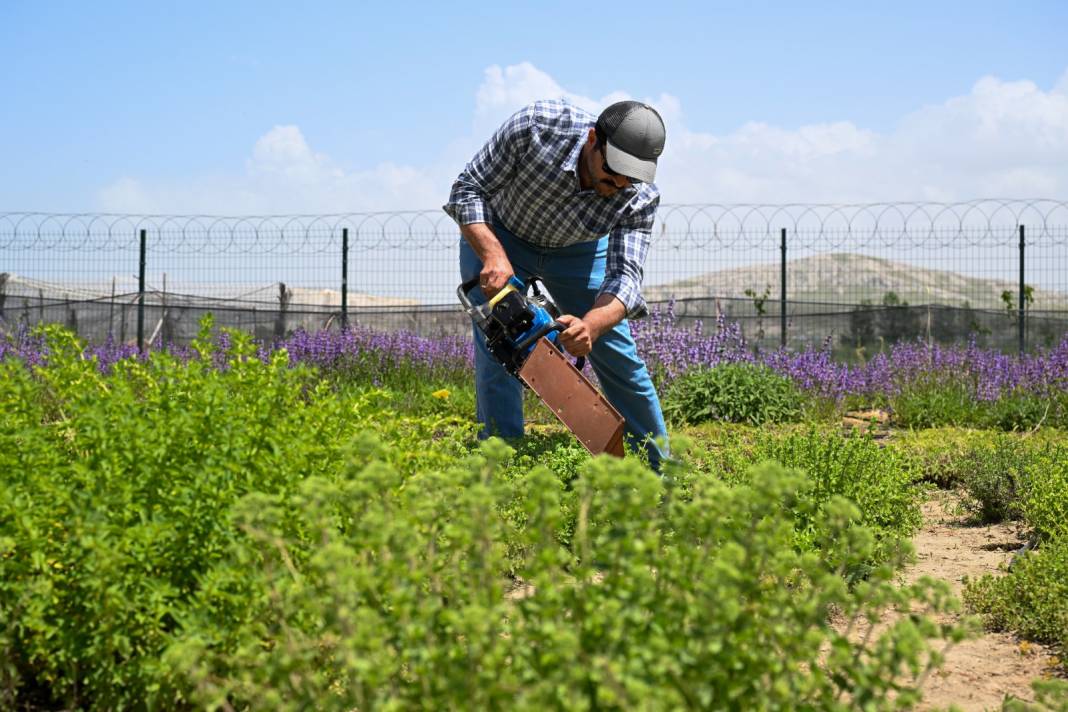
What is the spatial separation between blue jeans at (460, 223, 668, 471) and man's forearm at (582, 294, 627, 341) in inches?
16.8

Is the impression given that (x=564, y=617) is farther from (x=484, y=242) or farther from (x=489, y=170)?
(x=489, y=170)

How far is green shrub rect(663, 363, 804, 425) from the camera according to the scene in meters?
8.44

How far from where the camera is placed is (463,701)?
1.61 m

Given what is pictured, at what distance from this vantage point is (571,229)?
520 cm

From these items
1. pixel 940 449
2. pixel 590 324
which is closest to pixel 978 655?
pixel 590 324

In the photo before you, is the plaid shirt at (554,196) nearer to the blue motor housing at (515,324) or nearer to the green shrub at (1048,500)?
the blue motor housing at (515,324)

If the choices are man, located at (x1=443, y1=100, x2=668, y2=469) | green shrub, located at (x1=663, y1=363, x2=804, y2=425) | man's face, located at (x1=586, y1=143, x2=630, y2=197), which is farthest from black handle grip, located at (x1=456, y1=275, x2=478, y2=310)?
green shrub, located at (x1=663, y1=363, x2=804, y2=425)

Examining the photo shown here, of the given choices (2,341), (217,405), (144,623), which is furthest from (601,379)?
(2,341)

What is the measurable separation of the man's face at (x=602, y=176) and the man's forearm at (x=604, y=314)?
1.69ft

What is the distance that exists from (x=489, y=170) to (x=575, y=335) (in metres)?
1.13

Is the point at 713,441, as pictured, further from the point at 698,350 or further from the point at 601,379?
the point at 698,350

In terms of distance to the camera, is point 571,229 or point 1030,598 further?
point 571,229

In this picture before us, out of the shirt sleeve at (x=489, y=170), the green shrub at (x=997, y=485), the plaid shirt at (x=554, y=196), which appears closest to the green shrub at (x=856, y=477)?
the green shrub at (x=997, y=485)

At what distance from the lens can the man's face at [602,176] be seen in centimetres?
462
